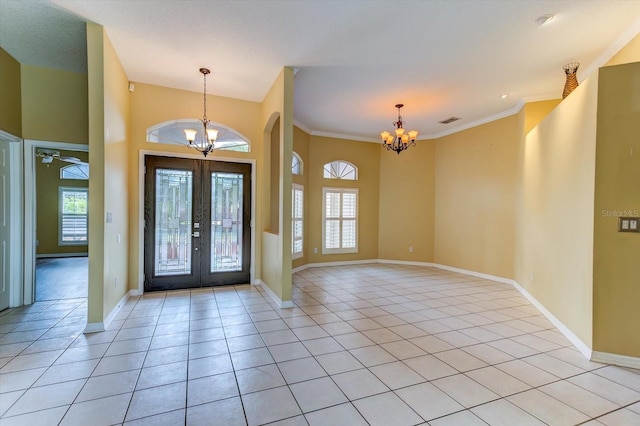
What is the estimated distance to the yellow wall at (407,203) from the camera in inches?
289

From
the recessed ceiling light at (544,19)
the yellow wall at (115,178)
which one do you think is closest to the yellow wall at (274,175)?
the yellow wall at (115,178)

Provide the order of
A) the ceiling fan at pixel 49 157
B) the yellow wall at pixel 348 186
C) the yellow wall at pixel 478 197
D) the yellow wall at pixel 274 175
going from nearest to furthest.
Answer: the yellow wall at pixel 274 175
the yellow wall at pixel 478 197
the ceiling fan at pixel 49 157
the yellow wall at pixel 348 186

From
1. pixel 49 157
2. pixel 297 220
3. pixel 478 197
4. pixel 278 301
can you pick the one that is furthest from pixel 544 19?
pixel 49 157

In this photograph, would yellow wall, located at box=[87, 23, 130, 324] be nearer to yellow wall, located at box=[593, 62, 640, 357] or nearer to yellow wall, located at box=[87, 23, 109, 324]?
yellow wall, located at box=[87, 23, 109, 324]

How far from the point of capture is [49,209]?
845cm

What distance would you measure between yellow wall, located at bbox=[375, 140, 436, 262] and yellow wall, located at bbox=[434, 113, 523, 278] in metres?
0.19

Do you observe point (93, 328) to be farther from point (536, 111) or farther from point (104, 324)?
point (536, 111)

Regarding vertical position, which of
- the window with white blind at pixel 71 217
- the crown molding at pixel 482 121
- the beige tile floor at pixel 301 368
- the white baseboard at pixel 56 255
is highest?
the crown molding at pixel 482 121

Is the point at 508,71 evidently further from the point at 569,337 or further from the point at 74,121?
the point at 74,121

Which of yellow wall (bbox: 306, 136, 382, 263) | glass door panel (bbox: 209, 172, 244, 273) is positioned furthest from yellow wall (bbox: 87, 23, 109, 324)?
yellow wall (bbox: 306, 136, 382, 263)

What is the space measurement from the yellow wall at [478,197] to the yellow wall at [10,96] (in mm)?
7614

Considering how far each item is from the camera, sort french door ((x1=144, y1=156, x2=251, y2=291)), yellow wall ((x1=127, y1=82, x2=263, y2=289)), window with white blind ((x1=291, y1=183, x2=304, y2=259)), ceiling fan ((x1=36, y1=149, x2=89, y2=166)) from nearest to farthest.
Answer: yellow wall ((x1=127, y1=82, x2=263, y2=289)), french door ((x1=144, y1=156, x2=251, y2=291)), ceiling fan ((x1=36, y1=149, x2=89, y2=166)), window with white blind ((x1=291, y1=183, x2=304, y2=259))

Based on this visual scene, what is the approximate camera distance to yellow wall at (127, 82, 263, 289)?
454cm

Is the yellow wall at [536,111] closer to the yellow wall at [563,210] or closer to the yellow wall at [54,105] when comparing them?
the yellow wall at [563,210]
